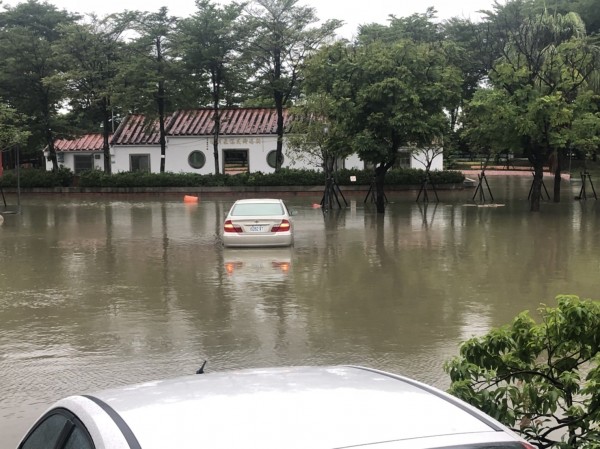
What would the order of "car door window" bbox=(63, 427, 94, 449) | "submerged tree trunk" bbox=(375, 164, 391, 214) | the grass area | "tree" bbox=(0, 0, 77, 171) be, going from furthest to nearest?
the grass area → "tree" bbox=(0, 0, 77, 171) → "submerged tree trunk" bbox=(375, 164, 391, 214) → "car door window" bbox=(63, 427, 94, 449)

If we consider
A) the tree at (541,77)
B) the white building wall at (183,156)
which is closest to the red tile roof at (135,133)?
the white building wall at (183,156)

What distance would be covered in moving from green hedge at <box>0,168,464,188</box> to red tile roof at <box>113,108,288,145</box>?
536 cm

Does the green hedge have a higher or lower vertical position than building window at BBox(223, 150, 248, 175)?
lower

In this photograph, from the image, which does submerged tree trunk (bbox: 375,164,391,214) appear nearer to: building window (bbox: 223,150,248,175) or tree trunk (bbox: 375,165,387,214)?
tree trunk (bbox: 375,165,387,214)

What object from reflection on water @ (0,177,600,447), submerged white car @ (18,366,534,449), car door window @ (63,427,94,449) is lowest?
reflection on water @ (0,177,600,447)

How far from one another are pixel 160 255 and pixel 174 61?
26.9m

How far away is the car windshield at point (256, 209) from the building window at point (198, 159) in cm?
2851

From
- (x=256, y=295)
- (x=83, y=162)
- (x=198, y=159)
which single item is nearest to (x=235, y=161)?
(x=198, y=159)

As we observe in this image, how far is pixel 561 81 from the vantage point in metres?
23.0

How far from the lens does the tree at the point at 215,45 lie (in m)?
37.6

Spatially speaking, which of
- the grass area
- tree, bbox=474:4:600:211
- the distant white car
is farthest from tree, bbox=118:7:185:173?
the distant white car

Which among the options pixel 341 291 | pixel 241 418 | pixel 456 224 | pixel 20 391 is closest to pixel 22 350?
pixel 20 391

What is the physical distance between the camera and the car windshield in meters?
15.1

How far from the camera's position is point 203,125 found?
142 feet
